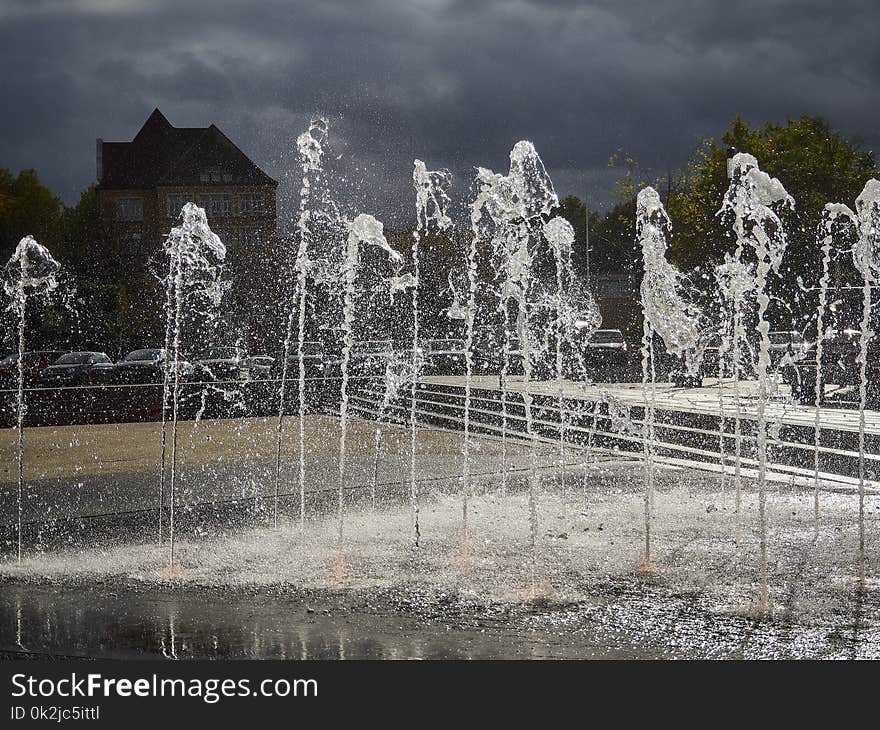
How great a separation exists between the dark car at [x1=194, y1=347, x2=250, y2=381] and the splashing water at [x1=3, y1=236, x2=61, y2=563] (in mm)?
4636

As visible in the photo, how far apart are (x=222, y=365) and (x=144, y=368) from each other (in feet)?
9.13

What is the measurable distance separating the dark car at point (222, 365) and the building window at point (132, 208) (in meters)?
30.0

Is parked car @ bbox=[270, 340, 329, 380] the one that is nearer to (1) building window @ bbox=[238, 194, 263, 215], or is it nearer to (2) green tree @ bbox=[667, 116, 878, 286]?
(2) green tree @ bbox=[667, 116, 878, 286]

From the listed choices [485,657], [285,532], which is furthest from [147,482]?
[485,657]

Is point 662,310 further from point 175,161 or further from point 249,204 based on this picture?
point 175,161

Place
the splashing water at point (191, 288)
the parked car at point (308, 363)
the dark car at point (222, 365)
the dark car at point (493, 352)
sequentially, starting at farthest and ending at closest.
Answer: the splashing water at point (191, 288) < the dark car at point (493, 352) < the parked car at point (308, 363) < the dark car at point (222, 365)

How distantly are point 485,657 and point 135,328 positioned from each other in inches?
1517

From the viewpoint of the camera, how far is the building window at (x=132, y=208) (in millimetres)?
58969

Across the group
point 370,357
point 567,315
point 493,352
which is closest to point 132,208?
point 370,357

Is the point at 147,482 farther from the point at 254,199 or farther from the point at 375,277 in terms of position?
the point at 254,199

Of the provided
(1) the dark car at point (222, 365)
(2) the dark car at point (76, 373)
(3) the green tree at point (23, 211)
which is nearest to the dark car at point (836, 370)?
(1) the dark car at point (222, 365)

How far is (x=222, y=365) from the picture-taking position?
30.2 metres

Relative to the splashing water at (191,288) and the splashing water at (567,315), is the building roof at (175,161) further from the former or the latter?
the splashing water at (567,315)

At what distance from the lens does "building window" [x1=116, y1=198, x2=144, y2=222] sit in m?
59.0
